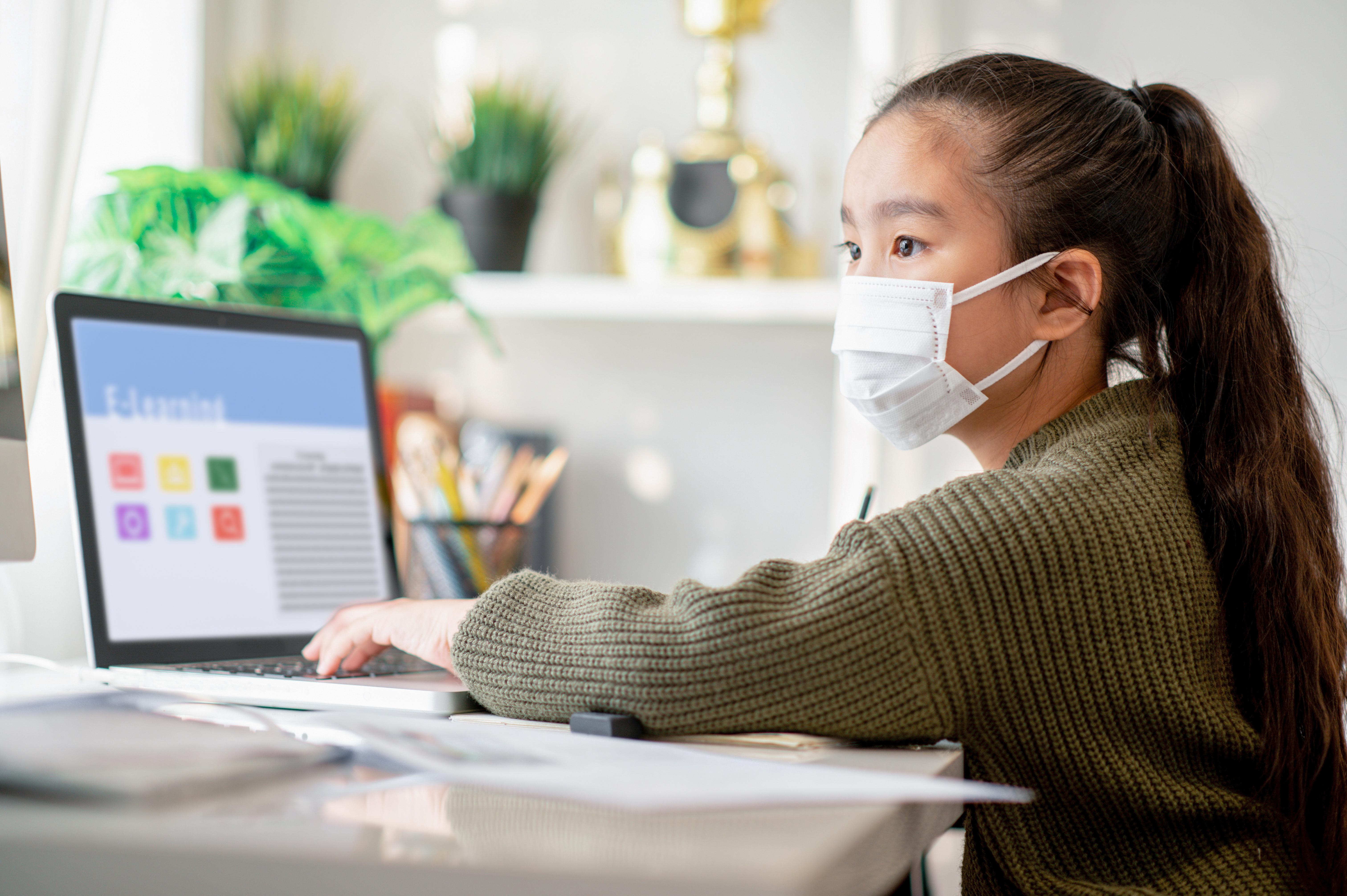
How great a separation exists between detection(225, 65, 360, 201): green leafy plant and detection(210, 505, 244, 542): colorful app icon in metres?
0.80

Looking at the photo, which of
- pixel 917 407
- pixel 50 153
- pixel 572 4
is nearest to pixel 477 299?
pixel 572 4

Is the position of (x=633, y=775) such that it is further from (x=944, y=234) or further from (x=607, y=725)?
(x=944, y=234)

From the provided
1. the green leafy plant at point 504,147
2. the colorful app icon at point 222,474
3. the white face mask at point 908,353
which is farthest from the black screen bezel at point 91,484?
the green leafy plant at point 504,147

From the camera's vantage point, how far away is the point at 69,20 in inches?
42.4

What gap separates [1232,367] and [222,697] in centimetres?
73

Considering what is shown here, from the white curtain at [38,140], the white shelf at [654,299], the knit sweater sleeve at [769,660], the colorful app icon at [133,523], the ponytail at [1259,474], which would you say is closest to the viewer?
the knit sweater sleeve at [769,660]

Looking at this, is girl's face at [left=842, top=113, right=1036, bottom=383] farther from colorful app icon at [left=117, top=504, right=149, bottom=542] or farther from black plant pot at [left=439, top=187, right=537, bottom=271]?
black plant pot at [left=439, top=187, right=537, bottom=271]

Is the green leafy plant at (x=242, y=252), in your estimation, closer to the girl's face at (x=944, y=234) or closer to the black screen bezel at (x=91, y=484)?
the black screen bezel at (x=91, y=484)

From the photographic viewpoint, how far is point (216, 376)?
1.01m

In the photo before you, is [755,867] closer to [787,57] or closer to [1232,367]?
[1232,367]

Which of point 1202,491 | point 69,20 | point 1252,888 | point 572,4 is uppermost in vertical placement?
point 572,4

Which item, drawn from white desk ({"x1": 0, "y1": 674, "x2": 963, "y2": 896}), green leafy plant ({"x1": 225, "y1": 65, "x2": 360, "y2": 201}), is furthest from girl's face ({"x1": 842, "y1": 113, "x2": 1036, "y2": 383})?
green leafy plant ({"x1": 225, "y1": 65, "x2": 360, "y2": 201})

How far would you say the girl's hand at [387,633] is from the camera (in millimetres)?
751

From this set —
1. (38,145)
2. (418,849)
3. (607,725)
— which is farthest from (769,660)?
(38,145)
